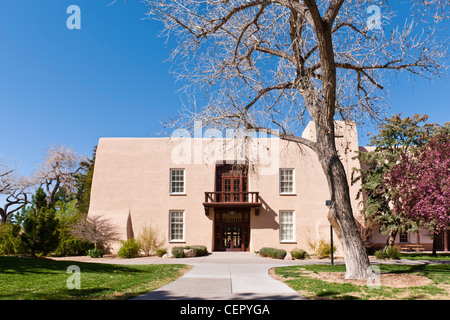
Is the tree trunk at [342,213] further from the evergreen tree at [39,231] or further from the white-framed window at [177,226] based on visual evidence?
the white-framed window at [177,226]

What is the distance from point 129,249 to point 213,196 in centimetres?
639

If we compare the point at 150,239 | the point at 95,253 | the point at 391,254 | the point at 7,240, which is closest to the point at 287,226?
the point at 391,254

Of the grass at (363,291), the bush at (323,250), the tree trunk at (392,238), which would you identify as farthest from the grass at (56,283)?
the tree trunk at (392,238)

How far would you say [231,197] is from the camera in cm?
2500

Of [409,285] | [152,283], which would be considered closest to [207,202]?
[152,283]

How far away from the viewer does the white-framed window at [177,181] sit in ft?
83.1

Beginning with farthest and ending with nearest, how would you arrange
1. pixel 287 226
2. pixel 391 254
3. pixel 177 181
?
1. pixel 177 181
2. pixel 287 226
3. pixel 391 254

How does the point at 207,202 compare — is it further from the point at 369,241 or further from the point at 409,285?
the point at 409,285

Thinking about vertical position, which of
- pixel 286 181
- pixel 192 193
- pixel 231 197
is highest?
pixel 286 181

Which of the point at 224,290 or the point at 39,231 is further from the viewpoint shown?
the point at 39,231

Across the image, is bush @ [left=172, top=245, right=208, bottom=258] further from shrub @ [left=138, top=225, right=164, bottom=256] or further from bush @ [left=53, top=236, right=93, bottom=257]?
bush @ [left=53, top=236, right=93, bottom=257]

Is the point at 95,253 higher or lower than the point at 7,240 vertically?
lower

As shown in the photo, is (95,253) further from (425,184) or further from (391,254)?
(425,184)

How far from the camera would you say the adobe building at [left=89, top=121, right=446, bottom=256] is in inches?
968
